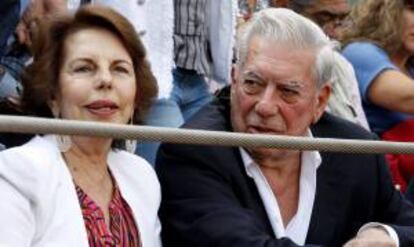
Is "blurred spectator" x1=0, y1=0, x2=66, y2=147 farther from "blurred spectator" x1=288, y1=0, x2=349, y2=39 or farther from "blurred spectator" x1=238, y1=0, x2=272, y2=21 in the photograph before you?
"blurred spectator" x1=238, y1=0, x2=272, y2=21

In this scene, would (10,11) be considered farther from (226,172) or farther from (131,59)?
(226,172)

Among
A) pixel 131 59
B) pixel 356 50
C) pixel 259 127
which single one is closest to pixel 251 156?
pixel 259 127

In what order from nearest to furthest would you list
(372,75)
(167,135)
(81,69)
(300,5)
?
(167,135) → (81,69) → (372,75) → (300,5)

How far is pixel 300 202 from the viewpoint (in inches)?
115

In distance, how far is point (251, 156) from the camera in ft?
9.52

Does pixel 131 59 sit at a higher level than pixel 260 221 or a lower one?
higher

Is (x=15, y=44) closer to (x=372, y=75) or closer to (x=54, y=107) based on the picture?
(x=54, y=107)

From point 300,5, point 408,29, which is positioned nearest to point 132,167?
point 408,29

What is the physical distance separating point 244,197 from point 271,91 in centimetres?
26

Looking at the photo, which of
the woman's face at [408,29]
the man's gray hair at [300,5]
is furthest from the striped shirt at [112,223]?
the man's gray hair at [300,5]

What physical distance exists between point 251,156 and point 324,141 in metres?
0.63

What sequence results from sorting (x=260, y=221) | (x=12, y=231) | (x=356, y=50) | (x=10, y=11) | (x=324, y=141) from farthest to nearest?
(x=356, y=50) → (x=10, y=11) → (x=260, y=221) → (x=12, y=231) → (x=324, y=141)

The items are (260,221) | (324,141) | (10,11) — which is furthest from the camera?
(10,11)

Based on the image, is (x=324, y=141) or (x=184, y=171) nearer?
(x=324, y=141)
